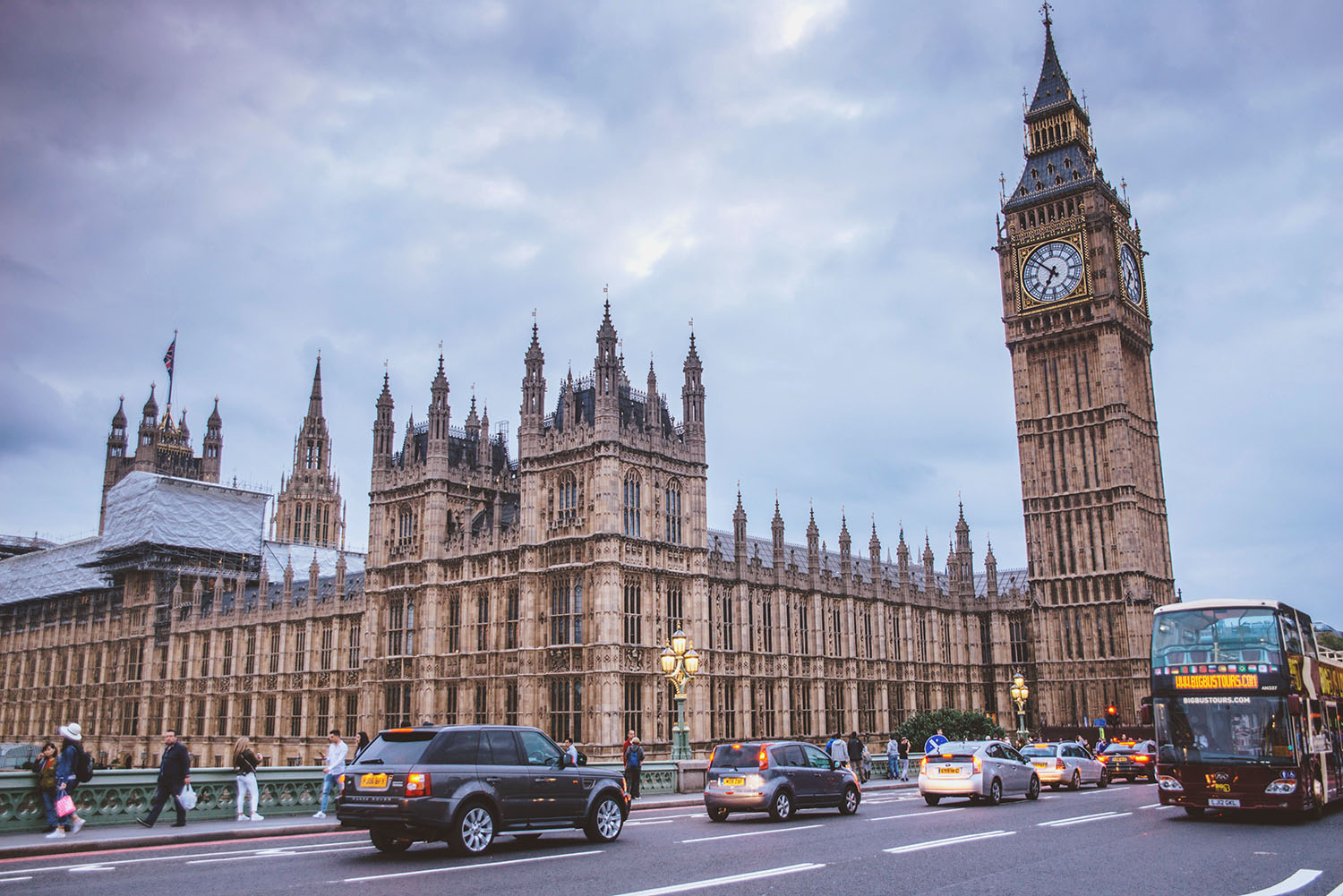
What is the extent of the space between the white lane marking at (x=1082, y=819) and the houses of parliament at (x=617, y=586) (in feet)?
74.1

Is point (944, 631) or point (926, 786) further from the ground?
point (944, 631)

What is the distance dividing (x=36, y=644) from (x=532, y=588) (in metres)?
64.6

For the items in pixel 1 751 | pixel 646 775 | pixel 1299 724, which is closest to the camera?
pixel 1299 724

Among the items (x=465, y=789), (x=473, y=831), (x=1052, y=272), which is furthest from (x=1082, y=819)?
(x=1052, y=272)

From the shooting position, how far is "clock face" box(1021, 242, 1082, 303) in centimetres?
7331

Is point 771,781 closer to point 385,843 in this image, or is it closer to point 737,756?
point 737,756

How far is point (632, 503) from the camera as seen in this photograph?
45.7 m

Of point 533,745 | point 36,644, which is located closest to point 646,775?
point 533,745

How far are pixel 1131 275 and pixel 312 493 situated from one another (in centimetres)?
8079

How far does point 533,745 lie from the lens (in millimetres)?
17250

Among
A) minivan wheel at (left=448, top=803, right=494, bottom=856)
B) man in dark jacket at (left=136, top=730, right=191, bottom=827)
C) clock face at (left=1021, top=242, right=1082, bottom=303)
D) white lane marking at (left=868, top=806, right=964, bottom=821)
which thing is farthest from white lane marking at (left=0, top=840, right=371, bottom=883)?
clock face at (left=1021, top=242, right=1082, bottom=303)

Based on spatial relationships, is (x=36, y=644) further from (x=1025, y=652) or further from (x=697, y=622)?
(x=1025, y=652)

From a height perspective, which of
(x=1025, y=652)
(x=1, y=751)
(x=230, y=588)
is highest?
(x=230, y=588)

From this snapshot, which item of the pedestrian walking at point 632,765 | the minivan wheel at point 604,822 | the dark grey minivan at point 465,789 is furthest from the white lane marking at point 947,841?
the pedestrian walking at point 632,765
